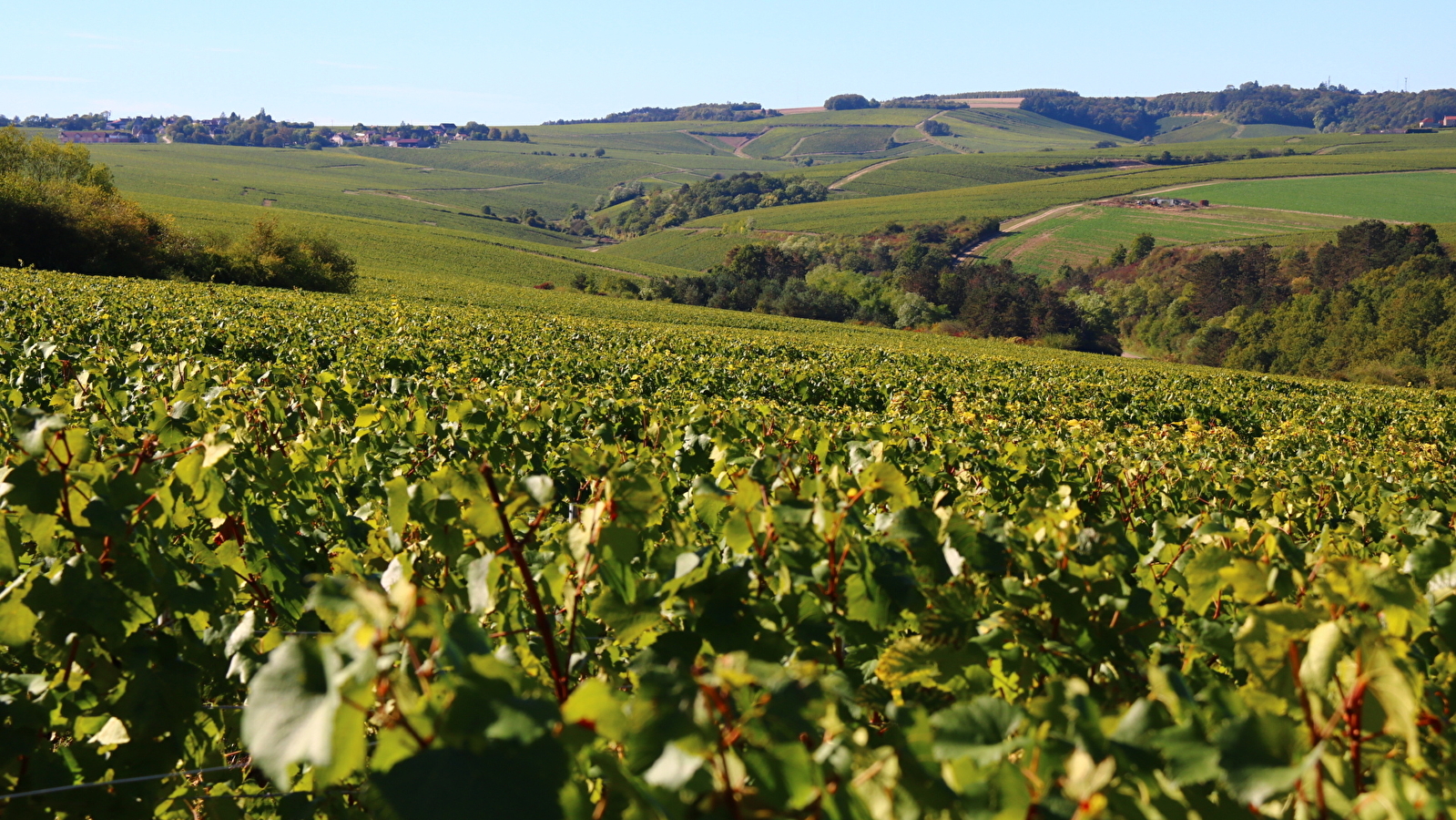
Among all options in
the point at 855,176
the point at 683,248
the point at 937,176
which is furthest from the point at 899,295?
the point at 855,176

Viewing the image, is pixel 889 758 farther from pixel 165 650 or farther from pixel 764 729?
pixel 165 650

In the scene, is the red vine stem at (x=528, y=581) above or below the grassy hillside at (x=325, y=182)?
below

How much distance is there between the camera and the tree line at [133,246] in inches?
1483

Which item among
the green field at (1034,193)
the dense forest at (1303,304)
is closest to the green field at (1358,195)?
the green field at (1034,193)

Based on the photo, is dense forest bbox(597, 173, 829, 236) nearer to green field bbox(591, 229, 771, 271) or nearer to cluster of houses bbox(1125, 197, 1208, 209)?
green field bbox(591, 229, 771, 271)

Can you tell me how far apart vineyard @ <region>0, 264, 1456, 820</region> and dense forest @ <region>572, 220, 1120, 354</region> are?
6976cm

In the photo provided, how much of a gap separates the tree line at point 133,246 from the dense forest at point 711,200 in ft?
332

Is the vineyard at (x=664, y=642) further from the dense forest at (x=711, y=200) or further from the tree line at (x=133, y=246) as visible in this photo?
the dense forest at (x=711, y=200)

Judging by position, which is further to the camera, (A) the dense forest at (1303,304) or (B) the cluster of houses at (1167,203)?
(B) the cluster of houses at (1167,203)

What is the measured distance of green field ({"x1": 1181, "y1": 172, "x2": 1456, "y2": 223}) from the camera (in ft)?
348

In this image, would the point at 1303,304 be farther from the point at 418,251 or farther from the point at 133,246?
the point at 133,246

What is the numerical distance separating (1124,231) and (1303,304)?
4204cm

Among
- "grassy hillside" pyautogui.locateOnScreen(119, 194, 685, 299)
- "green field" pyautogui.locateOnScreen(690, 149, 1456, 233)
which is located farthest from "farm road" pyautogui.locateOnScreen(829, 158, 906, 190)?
"grassy hillside" pyautogui.locateOnScreen(119, 194, 685, 299)

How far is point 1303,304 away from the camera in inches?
2749
